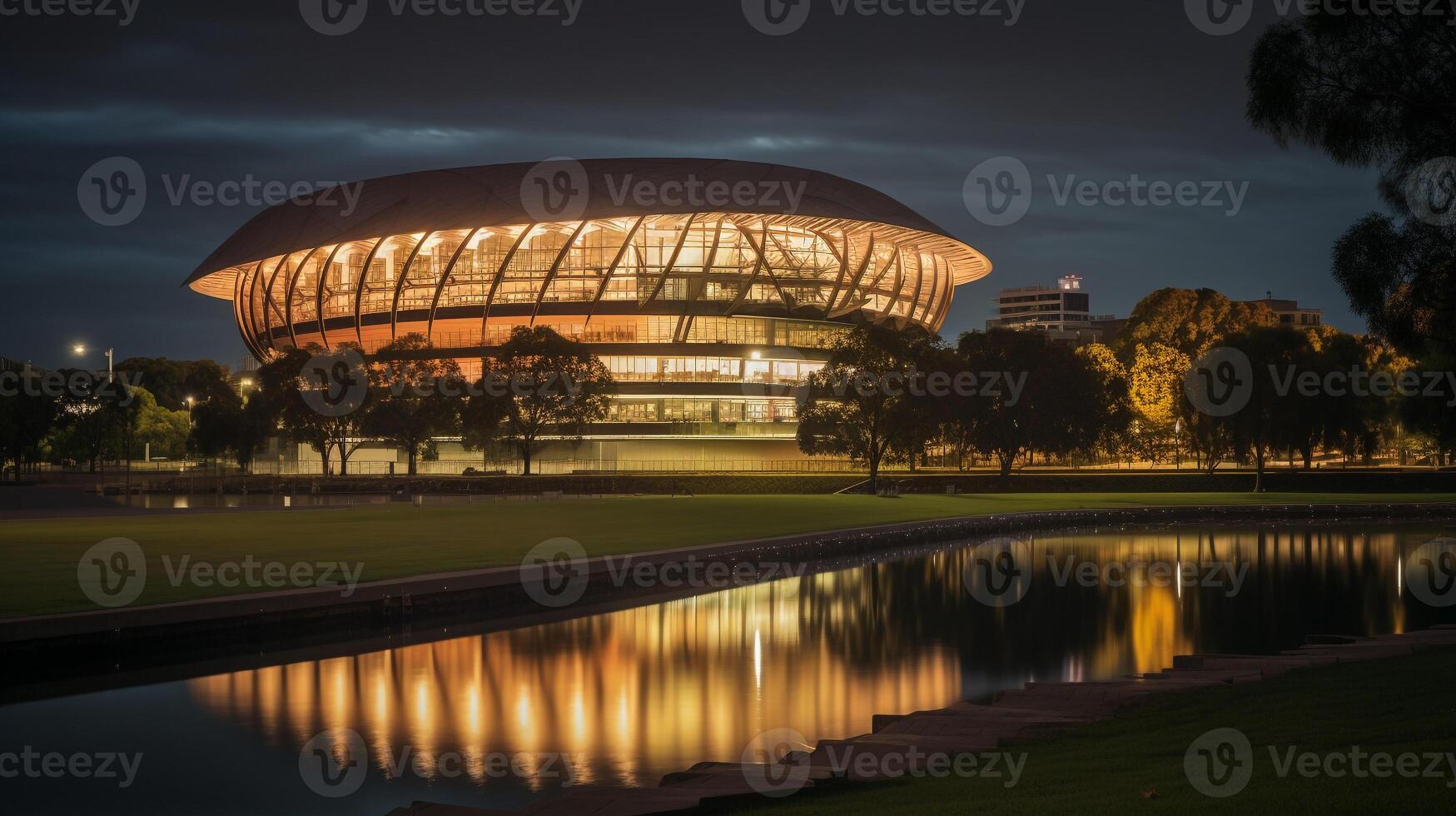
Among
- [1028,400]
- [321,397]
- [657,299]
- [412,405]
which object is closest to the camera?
[1028,400]

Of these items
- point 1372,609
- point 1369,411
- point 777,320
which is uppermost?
point 777,320

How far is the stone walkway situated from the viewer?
8.73m

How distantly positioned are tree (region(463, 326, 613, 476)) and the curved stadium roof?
2286cm

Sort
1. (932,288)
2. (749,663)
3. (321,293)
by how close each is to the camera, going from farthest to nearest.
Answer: (932,288)
(321,293)
(749,663)

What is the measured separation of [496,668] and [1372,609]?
16697mm

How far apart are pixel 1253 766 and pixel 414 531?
25.3m

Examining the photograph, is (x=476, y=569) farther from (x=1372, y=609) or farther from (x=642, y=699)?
(x=1372, y=609)

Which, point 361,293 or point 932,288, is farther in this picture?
point 932,288

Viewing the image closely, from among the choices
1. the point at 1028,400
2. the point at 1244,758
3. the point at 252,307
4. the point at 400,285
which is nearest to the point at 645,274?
the point at 400,285

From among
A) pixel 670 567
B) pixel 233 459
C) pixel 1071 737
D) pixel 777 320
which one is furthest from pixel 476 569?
pixel 233 459

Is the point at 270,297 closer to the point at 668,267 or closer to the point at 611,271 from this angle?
the point at 611,271

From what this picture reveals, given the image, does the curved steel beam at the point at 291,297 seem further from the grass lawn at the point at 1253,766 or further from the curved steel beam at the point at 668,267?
the grass lawn at the point at 1253,766

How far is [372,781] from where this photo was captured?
36.9 ft

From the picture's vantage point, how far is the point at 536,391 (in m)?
67.1
